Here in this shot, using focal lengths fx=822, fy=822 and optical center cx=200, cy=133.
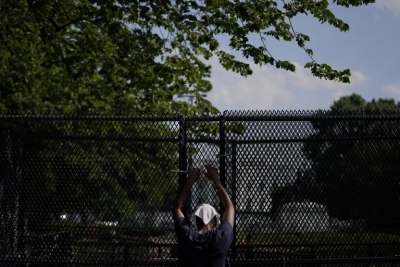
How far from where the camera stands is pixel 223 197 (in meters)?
8.12

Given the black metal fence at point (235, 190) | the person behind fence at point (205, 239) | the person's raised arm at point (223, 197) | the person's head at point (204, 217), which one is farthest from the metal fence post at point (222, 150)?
the person's head at point (204, 217)

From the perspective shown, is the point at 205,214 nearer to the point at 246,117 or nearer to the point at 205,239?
the point at 205,239

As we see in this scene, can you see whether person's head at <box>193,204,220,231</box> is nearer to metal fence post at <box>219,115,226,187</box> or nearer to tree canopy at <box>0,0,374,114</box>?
metal fence post at <box>219,115,226,187</box>

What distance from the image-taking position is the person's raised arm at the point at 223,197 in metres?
7.79

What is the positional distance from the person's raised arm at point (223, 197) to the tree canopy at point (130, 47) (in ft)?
16.0

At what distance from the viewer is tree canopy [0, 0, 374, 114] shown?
13.3m

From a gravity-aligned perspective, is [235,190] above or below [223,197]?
below

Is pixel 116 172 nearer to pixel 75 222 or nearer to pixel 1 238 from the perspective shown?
pixel 75 222

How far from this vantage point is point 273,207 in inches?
359

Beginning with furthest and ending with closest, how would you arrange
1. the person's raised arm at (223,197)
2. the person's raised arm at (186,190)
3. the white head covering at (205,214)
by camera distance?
the person's raised arm at (186,190)
the person's raised arm at (223,197)
the white head covering at (205,214)

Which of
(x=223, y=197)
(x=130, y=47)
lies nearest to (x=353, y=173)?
(x=223, y=197)

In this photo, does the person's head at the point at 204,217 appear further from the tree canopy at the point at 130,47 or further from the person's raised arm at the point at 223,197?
the tree canopy at the point at 130,47

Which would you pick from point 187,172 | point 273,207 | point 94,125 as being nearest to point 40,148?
point 94,125

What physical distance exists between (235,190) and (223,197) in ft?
3.17
